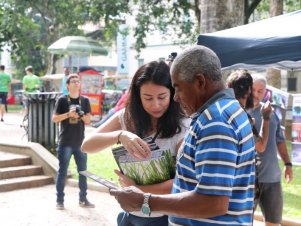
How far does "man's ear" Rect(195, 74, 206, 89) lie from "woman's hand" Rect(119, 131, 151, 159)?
611 mm

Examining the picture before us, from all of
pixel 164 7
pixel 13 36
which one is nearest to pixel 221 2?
pixel 164 7

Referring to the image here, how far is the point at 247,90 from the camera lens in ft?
13.1

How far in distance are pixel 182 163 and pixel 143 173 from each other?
2.03 feet

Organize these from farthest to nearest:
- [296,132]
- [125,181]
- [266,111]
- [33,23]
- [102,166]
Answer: [33,23], [102,166], [296,132], [266,111], [125,181]

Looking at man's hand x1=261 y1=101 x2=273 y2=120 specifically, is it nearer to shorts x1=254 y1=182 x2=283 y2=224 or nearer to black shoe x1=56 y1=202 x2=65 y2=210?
shorts x1=254 y1=182 x2=283 y2=224

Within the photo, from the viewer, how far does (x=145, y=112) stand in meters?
2.56

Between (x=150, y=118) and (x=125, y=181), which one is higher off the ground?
(x=150, y=118)

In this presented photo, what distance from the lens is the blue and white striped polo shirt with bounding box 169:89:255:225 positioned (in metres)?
1.67

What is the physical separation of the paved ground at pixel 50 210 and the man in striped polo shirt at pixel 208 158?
A: 4.27 metres

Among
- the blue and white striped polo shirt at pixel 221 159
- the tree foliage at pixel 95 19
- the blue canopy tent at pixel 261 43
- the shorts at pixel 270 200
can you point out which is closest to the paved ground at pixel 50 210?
the shorts at pixel 270 200

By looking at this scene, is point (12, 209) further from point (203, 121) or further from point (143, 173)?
point (203, 121)

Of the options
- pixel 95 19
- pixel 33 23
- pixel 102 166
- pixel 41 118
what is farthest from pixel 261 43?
pixel 33 23

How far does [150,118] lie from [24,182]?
6.04 metres

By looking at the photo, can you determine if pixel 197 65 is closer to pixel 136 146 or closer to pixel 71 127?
pixel 136 146
